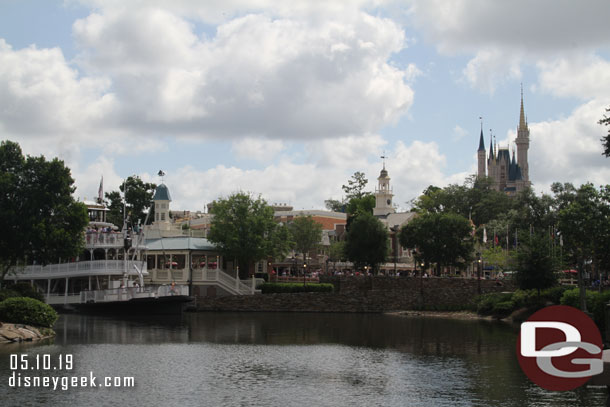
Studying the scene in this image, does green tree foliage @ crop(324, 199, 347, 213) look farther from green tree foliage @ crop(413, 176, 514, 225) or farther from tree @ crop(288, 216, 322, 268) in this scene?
tree @ crop(288, 216, 322, 268)

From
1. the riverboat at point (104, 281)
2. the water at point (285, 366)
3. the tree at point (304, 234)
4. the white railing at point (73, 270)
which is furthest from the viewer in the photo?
the tree at point (304, 234)

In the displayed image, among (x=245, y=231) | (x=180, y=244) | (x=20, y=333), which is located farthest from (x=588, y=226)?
(x=20, y=333)

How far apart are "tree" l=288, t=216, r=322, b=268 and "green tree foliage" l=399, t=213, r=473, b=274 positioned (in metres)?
16.3

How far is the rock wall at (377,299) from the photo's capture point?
6612 cm

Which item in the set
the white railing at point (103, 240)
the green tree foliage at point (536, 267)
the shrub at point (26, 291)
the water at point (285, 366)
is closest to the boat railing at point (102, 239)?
the white railing at point (103, 240)

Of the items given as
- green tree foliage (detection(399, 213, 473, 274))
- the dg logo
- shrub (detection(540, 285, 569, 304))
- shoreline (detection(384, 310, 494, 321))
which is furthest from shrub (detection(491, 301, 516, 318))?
the dg logo

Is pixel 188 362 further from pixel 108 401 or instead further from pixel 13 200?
pixel 13 200

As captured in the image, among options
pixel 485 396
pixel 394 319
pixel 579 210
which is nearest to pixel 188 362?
pixel 485 396

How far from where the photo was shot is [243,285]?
68.4 meters

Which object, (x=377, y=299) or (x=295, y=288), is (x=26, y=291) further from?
(x=377, y=299)

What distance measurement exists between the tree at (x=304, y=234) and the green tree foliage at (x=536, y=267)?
112 feet

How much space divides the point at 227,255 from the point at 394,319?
18304 mm

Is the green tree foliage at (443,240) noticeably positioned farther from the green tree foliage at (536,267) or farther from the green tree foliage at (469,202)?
the green tree foliage at (469,202)

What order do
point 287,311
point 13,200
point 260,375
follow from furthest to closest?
point 287,311 → point 13,200 → point 260,375
